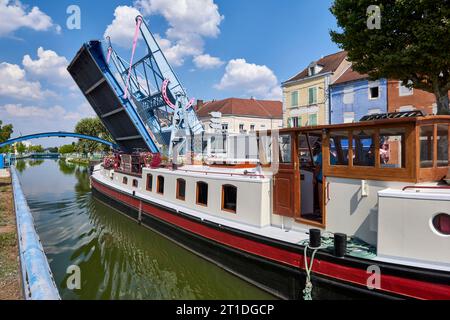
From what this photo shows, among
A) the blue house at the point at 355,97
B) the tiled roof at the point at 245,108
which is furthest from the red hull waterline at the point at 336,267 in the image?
the tiled roof at the point at 245,108

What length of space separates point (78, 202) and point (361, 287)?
16.4m

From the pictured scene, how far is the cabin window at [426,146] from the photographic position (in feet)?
15.7

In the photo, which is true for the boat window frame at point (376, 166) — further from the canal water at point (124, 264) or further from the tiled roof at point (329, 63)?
the tiled roof at point (329, 63)

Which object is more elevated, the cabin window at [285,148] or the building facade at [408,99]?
the building facade at [408,99]

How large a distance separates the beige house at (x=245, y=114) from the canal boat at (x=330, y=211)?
2903 cm

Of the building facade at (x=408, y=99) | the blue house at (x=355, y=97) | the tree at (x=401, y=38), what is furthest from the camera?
the blue house at (x=355, y=97)

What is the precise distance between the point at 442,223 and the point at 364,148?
1.68 metres

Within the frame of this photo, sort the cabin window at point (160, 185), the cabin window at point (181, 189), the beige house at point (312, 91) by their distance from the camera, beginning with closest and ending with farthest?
the cabin window at point (181, 189)
the cabin window at point (160, 185)
the beige house at point (312, 91)

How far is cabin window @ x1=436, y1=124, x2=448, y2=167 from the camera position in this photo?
4934 millimetres

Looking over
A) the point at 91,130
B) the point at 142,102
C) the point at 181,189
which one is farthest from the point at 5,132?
the point at 181,189

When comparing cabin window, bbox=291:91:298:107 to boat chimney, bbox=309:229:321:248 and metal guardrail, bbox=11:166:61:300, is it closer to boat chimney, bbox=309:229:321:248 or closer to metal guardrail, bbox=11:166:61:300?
boat chimney, bbox=309:229:321:248

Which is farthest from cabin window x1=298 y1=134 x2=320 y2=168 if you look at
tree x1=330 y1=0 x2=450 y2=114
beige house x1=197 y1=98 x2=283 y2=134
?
Answer: beige house x1=197 y1=98 x2=283 y2=134

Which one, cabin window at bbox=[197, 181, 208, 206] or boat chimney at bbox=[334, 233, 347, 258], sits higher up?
cabin window at bbox=[197, 181, 208, 206]

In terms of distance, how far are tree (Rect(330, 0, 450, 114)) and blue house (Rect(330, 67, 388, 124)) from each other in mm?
10736
